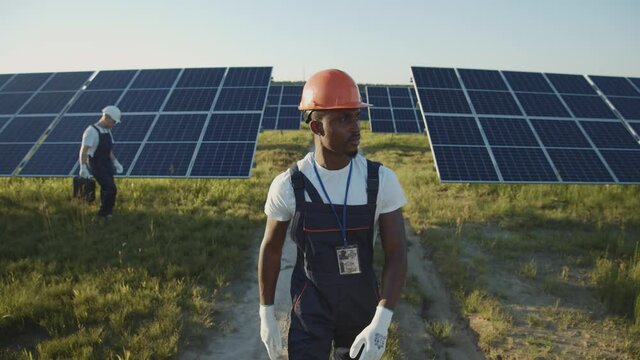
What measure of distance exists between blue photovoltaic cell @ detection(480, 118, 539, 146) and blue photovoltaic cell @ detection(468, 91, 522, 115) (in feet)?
1.32

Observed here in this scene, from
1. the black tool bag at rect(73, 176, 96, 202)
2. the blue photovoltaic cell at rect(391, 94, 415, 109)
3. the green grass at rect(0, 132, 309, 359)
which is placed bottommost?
the green grass at rect(0, 132, 309, 359)

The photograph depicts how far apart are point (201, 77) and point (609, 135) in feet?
37.1

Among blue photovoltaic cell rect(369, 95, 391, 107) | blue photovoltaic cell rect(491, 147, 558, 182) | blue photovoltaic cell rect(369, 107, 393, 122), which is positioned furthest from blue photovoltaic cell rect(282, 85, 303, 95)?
→ blue photovoltaic cell rect(491, 147, 558, 182)

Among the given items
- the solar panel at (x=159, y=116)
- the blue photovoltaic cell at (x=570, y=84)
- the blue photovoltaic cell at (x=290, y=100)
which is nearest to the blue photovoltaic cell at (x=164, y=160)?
the solar panel at (x=159, y=116)

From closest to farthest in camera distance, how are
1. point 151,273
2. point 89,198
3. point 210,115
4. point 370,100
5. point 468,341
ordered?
point 468,341 < point 151,273 < point 89,198 < point 210,115 < point 370,100

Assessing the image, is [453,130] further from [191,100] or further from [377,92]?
[377,92]

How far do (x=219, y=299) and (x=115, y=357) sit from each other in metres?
1.49

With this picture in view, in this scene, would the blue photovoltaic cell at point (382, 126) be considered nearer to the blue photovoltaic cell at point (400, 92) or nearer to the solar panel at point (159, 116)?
the blue photovoltaic cell at point (400, 92)

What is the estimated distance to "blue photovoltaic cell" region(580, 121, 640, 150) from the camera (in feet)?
30.7

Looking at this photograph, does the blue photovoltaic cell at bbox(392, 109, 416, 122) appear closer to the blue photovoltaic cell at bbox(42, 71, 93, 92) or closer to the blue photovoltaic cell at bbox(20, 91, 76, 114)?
the blue photovoltaic cell at bbox(42, 71, 93, 92)

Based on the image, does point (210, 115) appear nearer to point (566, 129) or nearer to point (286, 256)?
point (286, 256)

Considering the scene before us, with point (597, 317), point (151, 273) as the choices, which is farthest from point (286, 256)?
point (597, 317)

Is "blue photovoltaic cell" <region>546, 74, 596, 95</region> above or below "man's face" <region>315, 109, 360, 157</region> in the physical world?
above

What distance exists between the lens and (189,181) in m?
10.7
